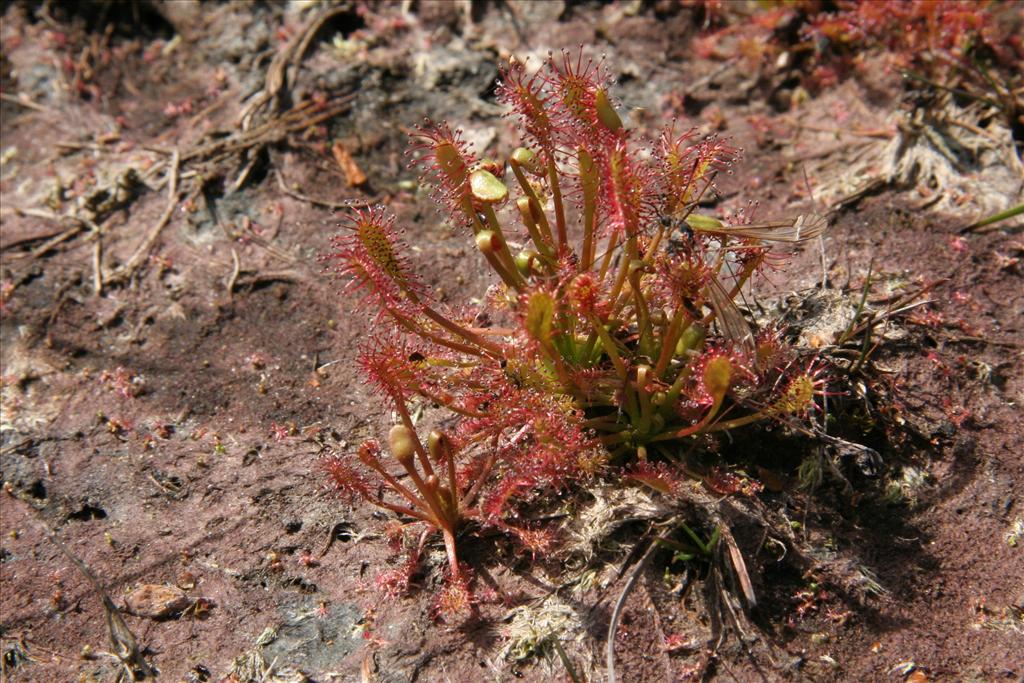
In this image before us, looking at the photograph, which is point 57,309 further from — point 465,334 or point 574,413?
point 574,413

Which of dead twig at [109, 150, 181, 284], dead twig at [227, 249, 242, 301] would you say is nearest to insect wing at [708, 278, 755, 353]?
dead twig at [227, 249, 242, 301]

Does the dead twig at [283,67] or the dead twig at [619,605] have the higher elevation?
the dead twig at [283,67]

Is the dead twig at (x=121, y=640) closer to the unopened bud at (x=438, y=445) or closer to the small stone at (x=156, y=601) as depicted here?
the small stone at (x=156, y=601)

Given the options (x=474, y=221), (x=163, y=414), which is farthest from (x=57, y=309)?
(x=474, y=221)

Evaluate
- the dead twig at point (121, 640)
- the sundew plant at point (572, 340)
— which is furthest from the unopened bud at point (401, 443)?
the dead twig at point (121, 640)

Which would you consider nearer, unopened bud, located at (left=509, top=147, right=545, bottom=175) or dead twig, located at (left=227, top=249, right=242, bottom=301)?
unopened bud, located at (left=509, top=147, right=545, bottom=175)

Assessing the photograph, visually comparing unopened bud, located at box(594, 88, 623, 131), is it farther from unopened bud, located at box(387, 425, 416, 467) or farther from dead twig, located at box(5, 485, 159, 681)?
dead twig, located at box(5, 485, 159, 681)

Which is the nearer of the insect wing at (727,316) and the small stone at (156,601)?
the insect wing at (727,316)
